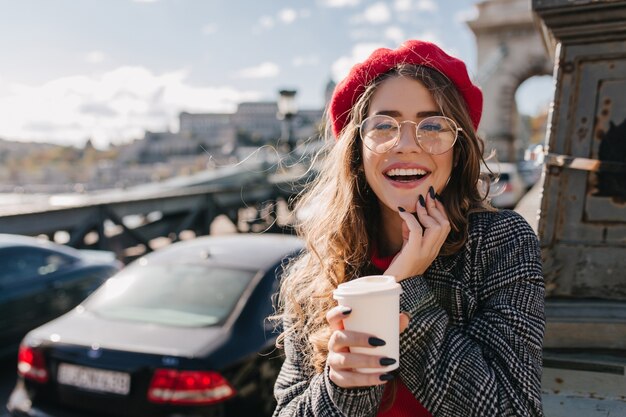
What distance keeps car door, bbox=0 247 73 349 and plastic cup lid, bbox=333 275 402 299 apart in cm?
573

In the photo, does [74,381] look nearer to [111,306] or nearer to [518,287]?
[111,306]

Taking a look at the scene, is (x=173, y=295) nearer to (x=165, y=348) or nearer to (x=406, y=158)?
(x=165, y=348)

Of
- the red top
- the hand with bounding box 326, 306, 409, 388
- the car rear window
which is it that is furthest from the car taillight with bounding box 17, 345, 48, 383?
Result: the hand with bounding box 326, 306, 409, 388

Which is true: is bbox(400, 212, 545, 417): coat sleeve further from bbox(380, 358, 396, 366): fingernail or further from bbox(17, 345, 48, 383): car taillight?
bbox(17, 345, 48, 383): car taillight

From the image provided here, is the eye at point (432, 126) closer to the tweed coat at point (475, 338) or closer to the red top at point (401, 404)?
the tweed coat at point (475, 338)

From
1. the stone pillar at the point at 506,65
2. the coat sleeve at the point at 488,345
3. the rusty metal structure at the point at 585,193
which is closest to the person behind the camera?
the coat sleeve at the point at 488,345

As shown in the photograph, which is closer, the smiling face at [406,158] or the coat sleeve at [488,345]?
the coat sleeve at [488,345]

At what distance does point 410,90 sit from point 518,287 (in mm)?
569

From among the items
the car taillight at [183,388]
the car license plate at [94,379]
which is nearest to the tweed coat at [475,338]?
the car taillight at [183,388]

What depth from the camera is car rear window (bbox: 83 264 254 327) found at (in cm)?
400

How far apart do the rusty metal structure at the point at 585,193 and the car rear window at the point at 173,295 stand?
88.5 inches

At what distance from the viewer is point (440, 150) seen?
61.4 inches

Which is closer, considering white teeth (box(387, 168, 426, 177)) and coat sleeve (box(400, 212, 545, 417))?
coat sleeve (box(400, 212, 545, 417))

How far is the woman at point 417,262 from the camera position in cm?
132
